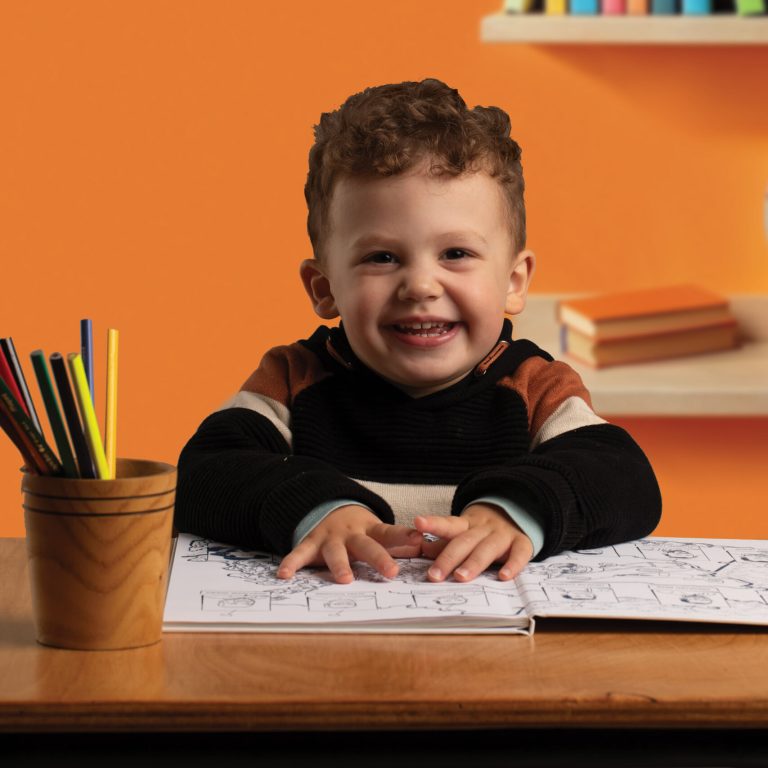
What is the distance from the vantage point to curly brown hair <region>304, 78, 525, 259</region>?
1.31 meters

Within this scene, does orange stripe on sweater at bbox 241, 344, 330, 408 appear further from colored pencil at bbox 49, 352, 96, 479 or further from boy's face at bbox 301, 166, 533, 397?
colored pencil at bbox 49, 352, 96, 479

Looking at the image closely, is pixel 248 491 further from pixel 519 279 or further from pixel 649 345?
pixel 649 345

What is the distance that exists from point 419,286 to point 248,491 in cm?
28

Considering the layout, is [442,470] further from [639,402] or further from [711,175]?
[711,175]

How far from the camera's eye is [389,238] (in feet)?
4.21

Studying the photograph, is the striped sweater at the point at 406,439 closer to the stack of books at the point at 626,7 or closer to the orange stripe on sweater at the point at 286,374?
the orange stripe on sweater at the point at 286,374

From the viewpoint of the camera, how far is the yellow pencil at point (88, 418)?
826mm

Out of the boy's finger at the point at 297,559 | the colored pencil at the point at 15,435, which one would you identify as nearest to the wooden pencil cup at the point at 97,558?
the colored pencil at the point at 15,435

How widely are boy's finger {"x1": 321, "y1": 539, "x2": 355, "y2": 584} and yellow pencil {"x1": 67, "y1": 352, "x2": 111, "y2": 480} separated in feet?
0.63

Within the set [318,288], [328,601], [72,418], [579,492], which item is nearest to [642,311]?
[318,288]

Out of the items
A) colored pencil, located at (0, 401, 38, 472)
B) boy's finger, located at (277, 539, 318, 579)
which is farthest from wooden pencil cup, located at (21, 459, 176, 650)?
boy's finger, located at (277, 539, 318, 579)

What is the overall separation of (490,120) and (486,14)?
167 cm

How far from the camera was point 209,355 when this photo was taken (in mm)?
3031

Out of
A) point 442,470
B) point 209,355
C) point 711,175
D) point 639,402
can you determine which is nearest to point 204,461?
point 442,470
